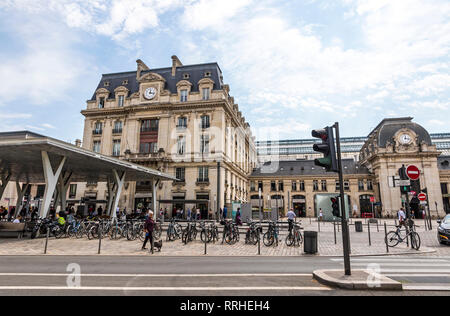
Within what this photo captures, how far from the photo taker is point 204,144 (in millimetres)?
40812

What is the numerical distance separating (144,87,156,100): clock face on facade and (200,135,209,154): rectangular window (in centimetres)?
1100

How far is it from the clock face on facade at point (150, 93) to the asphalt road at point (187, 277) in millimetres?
36820

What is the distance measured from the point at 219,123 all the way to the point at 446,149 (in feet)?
277

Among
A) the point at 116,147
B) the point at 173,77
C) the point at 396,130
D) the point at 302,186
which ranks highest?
the point at 173,77

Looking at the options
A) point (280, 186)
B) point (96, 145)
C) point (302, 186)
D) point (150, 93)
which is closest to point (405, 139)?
point (302, 186)

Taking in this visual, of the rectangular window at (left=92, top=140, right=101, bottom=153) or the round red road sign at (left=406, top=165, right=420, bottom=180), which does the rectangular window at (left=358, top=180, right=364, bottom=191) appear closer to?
the round red road sign at (left=406, top=165, right=420, bottom=180)

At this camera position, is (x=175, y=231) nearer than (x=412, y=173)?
No

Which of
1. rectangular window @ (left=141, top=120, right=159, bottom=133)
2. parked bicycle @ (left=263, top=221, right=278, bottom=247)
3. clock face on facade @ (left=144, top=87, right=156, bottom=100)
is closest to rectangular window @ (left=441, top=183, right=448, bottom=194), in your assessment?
rectangular window @ (left=141, top=120, right=159, bottom=133)

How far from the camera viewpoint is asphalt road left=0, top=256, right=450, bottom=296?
18.8 feet

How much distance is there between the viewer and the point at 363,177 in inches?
2349

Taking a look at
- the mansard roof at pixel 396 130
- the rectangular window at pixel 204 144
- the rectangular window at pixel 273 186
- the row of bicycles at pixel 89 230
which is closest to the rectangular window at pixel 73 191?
the rectangular window at pixel 204 144

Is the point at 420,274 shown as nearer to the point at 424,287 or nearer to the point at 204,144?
the point at 424,287

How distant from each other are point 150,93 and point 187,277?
40950mm

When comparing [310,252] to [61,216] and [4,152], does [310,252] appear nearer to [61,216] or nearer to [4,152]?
[61,216]
